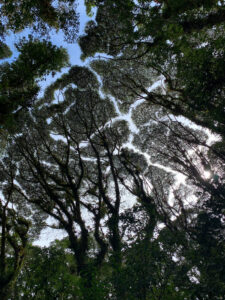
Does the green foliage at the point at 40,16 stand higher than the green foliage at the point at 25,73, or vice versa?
the green foliage at the point at 40,16

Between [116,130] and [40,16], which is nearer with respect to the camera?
[40,16]

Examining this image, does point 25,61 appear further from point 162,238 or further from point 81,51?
point 162,238

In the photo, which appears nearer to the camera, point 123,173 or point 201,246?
point 201,246

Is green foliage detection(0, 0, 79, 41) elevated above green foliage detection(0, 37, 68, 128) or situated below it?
above

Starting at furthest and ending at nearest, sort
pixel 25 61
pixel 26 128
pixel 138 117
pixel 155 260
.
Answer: pixel 138 117
pixel 26 128
pixel 25 61
pixel 155 260

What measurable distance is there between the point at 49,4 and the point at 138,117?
34.8 feet

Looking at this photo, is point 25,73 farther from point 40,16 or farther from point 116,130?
point 116,130

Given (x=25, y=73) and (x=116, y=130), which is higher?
(x=116, y=130)

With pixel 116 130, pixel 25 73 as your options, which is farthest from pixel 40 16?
pixel 116 130

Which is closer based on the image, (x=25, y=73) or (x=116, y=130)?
(x=25, y=73)

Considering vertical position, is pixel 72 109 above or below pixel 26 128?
above

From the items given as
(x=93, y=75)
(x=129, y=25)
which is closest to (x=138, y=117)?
(x=93, y=75)

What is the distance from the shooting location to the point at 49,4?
10031 millimetres

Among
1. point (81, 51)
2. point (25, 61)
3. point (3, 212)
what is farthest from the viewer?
point (81, 51)
